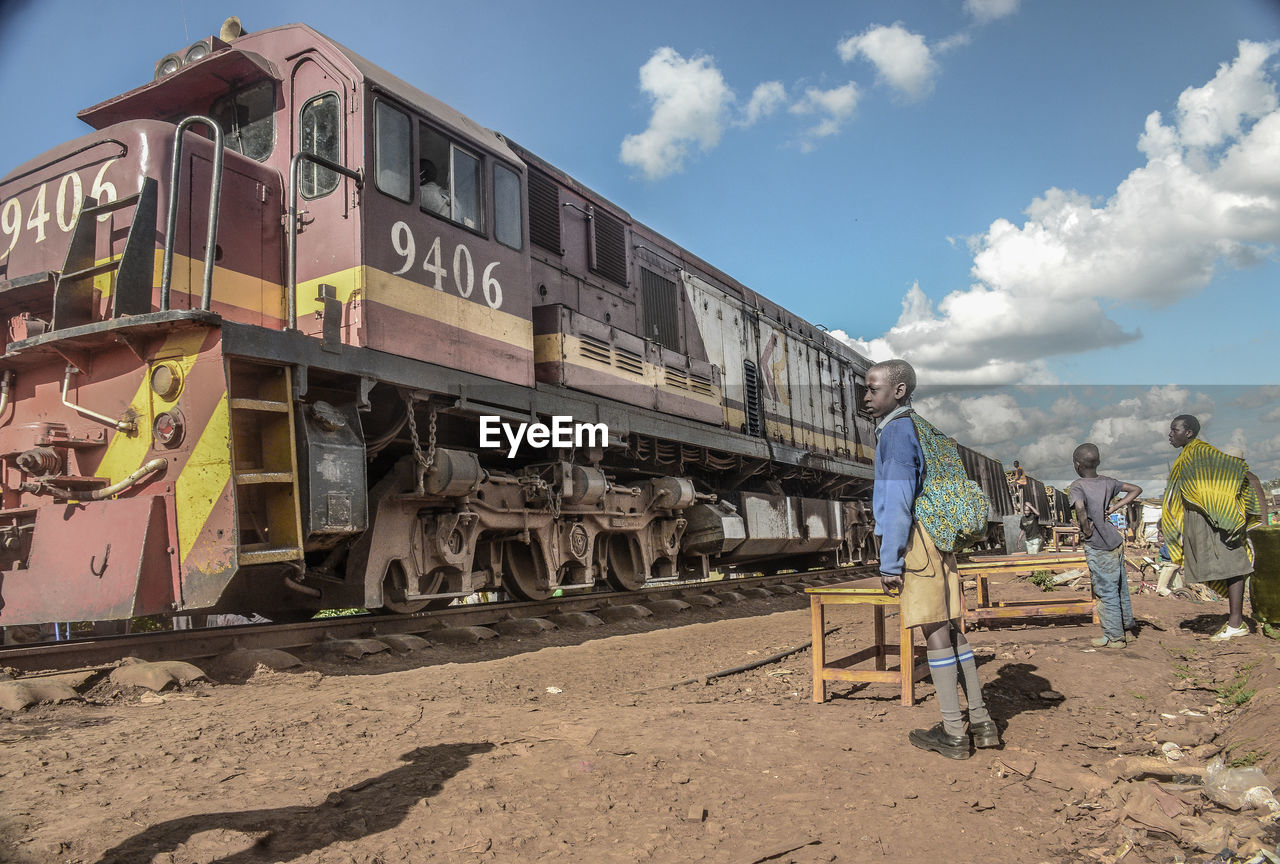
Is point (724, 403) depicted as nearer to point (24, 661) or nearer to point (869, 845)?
point (24, 661)

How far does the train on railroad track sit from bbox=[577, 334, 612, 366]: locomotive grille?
0.11ft

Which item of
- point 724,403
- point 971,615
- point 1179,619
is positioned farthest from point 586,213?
point 1179,619

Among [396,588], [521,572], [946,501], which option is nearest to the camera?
[946,501]

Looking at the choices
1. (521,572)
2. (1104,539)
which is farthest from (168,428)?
(1104,539)

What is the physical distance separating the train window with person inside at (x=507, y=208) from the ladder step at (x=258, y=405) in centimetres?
265

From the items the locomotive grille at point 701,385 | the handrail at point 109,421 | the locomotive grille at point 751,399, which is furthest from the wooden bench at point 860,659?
the locomotive grille at point 751,399

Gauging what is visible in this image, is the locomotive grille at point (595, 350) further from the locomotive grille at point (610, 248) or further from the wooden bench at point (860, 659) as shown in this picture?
the wooden bench at point (860, 659)

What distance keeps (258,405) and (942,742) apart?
13.1 ft

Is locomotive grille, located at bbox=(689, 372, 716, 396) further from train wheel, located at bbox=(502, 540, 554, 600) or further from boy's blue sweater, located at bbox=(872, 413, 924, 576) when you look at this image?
boy's blue sweater, located at bbox=(872, 413, 924, 576)

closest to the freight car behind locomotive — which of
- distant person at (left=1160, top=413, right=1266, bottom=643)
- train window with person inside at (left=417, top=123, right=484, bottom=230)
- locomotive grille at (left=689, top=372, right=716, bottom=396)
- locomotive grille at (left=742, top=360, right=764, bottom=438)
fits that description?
locomotive grille at (left=742, top=360, right=764, bottom=438)

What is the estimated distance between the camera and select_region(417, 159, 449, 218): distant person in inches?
250

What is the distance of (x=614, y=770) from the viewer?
3.24 metres

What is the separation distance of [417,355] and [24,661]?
298cm

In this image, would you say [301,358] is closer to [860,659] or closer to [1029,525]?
[860,659]
